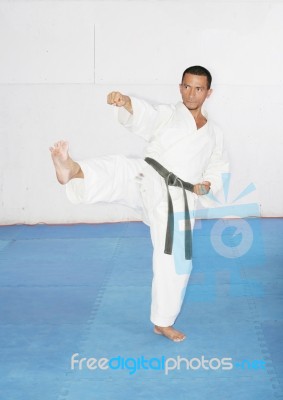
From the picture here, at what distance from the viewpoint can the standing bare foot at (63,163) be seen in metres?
2.78

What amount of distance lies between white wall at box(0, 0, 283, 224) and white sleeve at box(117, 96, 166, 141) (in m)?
3.21

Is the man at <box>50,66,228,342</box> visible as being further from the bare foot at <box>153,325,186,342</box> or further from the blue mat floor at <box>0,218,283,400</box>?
the blue mat floor at <box>0,218,283,400</box>

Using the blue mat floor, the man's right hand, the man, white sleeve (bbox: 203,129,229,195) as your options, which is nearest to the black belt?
the man

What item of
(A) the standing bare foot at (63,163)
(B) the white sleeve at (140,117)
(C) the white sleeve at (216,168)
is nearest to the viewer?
(A) the standing bare foot at (63,163)

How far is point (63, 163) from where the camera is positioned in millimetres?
2814

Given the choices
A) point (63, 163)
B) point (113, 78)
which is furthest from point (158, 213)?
point (113, 78)

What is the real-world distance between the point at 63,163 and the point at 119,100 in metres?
0.41

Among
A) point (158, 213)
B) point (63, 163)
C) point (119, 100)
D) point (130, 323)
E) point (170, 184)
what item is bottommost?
point (130, 323)

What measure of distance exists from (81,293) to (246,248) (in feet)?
5.79

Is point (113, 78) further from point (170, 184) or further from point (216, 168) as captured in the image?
point (170, 184)

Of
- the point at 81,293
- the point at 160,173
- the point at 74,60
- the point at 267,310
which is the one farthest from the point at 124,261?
the point at 74,60

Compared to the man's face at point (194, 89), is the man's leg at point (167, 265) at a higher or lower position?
lower

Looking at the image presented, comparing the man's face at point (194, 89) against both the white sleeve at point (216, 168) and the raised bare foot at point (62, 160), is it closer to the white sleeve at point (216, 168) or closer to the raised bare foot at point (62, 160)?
the white sleeve at point (216, 168)

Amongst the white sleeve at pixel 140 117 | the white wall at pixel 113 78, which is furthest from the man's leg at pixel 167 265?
the white wall at pixel 113 78
